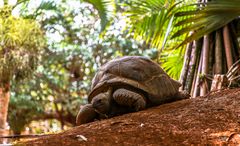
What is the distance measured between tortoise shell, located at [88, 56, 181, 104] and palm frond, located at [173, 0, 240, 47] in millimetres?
826

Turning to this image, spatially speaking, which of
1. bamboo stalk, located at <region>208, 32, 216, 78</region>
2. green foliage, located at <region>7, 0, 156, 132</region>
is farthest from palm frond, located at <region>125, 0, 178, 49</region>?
green foliage, located at <region>7, 0, 156, 132</region>

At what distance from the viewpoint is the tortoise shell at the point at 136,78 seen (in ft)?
8.06

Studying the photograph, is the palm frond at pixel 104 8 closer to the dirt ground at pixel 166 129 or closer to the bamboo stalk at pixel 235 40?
the bamboo stalk at pixel 235 40

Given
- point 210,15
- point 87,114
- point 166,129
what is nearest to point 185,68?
point 210,15

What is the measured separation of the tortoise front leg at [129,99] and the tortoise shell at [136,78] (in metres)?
0.09

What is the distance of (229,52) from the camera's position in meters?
3.72

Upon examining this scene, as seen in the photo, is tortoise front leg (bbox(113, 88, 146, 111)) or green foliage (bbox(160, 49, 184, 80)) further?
green foliage (bbox(160, 49, 184, 80))

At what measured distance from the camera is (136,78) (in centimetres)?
248

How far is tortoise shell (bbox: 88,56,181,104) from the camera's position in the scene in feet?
8.06

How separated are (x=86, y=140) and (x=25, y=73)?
4.04m

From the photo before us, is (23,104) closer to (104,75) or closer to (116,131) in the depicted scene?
(104,75)

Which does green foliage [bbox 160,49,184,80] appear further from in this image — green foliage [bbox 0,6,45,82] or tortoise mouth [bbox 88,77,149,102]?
tortoise mouth [bbox 88,77,149,102]

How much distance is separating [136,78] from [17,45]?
124 inches

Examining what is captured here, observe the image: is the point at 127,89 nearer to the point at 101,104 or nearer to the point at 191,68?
the point at 101,104
